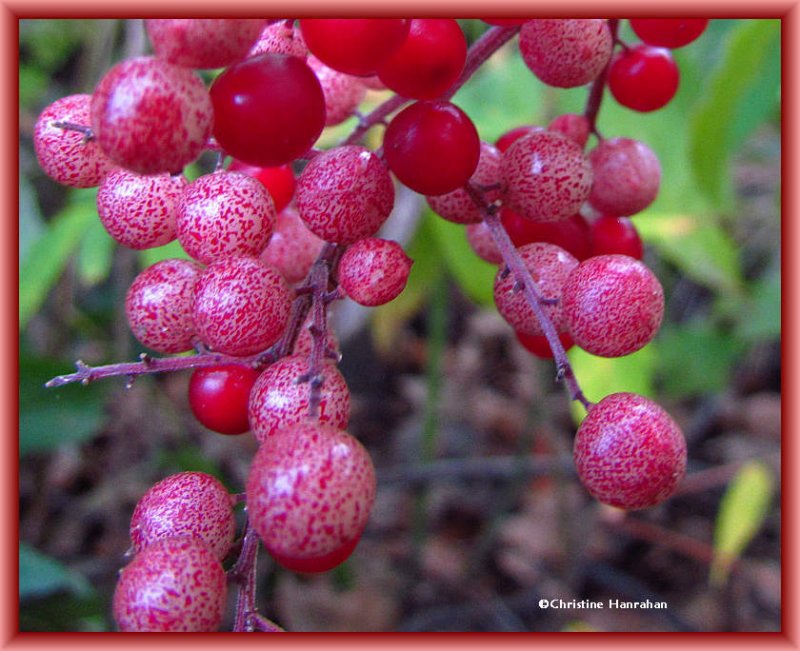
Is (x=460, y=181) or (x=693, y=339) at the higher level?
(x=460, y=181)

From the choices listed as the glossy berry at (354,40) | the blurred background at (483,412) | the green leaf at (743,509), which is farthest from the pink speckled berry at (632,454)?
the green leaf at (743,509)

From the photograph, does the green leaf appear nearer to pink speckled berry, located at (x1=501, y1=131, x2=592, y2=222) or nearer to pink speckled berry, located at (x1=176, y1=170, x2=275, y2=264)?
pink speckled berry, located at (x1=501, y1=131, x2=592, y2=222)

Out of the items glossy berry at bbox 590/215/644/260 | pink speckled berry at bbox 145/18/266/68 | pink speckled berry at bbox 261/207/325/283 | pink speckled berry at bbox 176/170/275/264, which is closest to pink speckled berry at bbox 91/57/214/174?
pink speckled berry at bbox 145/18/266/68

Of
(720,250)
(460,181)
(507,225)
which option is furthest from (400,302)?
(460,181)

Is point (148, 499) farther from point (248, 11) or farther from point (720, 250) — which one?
point (720, 250)

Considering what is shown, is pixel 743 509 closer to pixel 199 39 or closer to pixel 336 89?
pixel 336 89

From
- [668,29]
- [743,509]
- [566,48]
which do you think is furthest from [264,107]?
[743,509]

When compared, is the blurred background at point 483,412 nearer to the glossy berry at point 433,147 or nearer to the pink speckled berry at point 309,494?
the glossy berry at point 433,147
